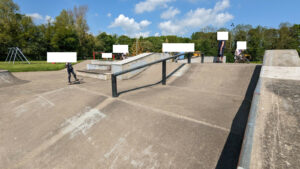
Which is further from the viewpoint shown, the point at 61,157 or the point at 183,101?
the point at 183,101

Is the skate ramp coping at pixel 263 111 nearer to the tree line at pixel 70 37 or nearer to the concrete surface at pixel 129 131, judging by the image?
the concrete surface at pixel 129 131

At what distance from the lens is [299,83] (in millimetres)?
2363

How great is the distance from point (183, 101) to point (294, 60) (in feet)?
10.6

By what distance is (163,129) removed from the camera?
7.38 ft

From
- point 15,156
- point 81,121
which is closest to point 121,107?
point 81,121

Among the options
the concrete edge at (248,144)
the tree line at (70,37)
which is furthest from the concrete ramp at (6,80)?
the tree line at (70,37)

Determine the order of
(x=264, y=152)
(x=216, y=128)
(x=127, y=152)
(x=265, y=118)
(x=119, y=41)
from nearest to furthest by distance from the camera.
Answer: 1. (x=264, y=152)
2. (x=265, y=118)
3. (x=127, y=152)
4. (x=216, y=128)
5. (x=119, y=41)

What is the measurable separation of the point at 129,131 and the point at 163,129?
0.55 meters

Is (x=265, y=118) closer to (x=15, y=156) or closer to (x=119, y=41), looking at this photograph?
(x=15, y=156)

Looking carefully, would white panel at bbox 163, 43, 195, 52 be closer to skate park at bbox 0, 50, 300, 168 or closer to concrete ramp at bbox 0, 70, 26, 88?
skate park at bbox 0, 50, 300, 168

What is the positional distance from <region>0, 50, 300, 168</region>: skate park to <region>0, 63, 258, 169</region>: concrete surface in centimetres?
1

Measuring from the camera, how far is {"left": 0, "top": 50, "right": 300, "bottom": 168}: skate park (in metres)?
1.54

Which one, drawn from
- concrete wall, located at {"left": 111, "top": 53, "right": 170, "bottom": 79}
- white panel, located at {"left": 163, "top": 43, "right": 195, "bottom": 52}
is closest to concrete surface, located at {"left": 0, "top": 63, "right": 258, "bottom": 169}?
concrete wall, located at {"left": 111, "top": 53, "right": 170, "bottom": 79}

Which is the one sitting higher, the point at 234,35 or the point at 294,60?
the point at 234,35
